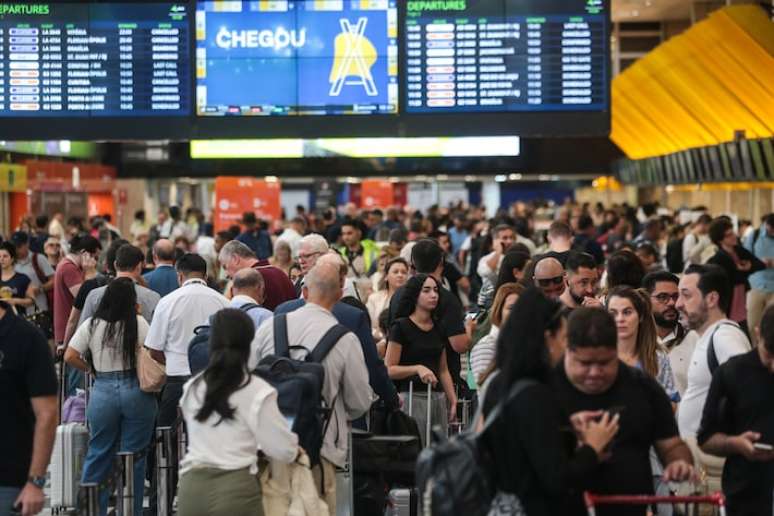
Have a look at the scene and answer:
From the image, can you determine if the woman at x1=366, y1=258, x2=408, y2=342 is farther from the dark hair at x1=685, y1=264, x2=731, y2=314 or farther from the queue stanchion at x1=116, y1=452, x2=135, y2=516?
the dark hair at x1=685, y1=264, x2=731, y2=314

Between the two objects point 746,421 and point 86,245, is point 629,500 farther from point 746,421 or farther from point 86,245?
point 86,245

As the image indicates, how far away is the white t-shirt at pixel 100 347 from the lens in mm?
8453

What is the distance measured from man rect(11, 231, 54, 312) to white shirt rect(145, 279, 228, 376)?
604cm

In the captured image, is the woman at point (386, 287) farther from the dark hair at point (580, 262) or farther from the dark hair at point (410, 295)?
the dark hair at point (580, 262)

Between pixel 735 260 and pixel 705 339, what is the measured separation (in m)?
8.10

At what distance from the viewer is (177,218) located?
21.9m

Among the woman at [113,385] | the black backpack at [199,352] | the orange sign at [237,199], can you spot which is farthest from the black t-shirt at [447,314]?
the orange sign at [237,199]

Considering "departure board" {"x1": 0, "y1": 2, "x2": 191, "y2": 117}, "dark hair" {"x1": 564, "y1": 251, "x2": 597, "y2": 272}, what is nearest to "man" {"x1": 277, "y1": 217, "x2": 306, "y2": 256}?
"departure board" {"x1": 0, "y1": 2, "x2": 191, "y2": 117}

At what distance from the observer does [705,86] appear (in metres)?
22.0

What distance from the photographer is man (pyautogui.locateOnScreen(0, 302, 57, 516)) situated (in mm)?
5742

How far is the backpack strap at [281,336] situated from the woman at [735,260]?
25.3 feet

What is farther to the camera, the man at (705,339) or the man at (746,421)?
the man at (705,339)

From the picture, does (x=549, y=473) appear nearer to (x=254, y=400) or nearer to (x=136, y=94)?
(x=254, y=400)

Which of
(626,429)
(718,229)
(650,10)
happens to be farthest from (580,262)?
(650,10)
